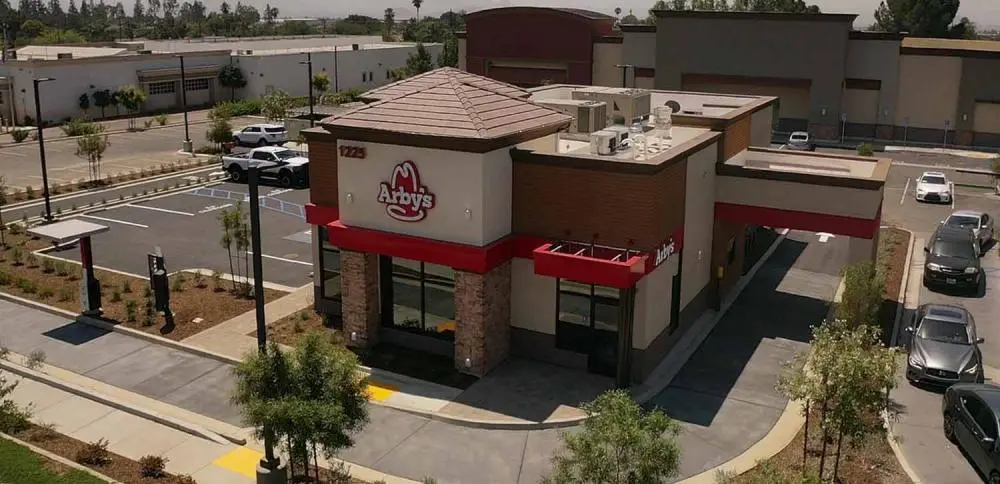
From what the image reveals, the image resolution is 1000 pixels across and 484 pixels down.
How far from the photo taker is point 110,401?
1981cm

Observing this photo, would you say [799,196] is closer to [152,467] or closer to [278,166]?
[152,467]

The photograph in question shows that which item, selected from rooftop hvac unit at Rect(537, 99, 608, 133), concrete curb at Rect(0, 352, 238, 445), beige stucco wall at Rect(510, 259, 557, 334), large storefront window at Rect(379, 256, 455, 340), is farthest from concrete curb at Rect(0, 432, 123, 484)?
rooftop hvac unit at Rect(537, 99, 608, 133)

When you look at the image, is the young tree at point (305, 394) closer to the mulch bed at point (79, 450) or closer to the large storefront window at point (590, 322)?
the mulch bed at point (79, 450)

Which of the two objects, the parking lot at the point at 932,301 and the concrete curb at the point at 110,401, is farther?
the concrete curb at the point at 110,401

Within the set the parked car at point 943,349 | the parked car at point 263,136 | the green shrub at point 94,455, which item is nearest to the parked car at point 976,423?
the parked car at point 943,349

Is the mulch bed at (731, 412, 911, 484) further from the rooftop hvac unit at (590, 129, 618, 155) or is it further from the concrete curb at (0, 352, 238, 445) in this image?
the concrete curb at (0, 352, 238, 445)

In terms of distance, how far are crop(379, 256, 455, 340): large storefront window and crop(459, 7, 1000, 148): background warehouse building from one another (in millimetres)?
41742

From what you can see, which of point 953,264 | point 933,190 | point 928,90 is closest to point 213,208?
point 953,264

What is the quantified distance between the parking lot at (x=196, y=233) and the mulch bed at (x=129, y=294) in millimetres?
1464

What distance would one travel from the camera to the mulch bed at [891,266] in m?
25.8

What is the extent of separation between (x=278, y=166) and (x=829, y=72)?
41.4 meters

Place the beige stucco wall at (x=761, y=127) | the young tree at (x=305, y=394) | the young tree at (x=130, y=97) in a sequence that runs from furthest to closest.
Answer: the young tree at (x=130, y=97)
the beige stucco wall at (x=761, y=127)
the young tree at (x=305, y=394)

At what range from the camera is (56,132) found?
216 feet

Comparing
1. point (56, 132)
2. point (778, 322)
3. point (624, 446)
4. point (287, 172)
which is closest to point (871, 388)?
point (624, 446)
